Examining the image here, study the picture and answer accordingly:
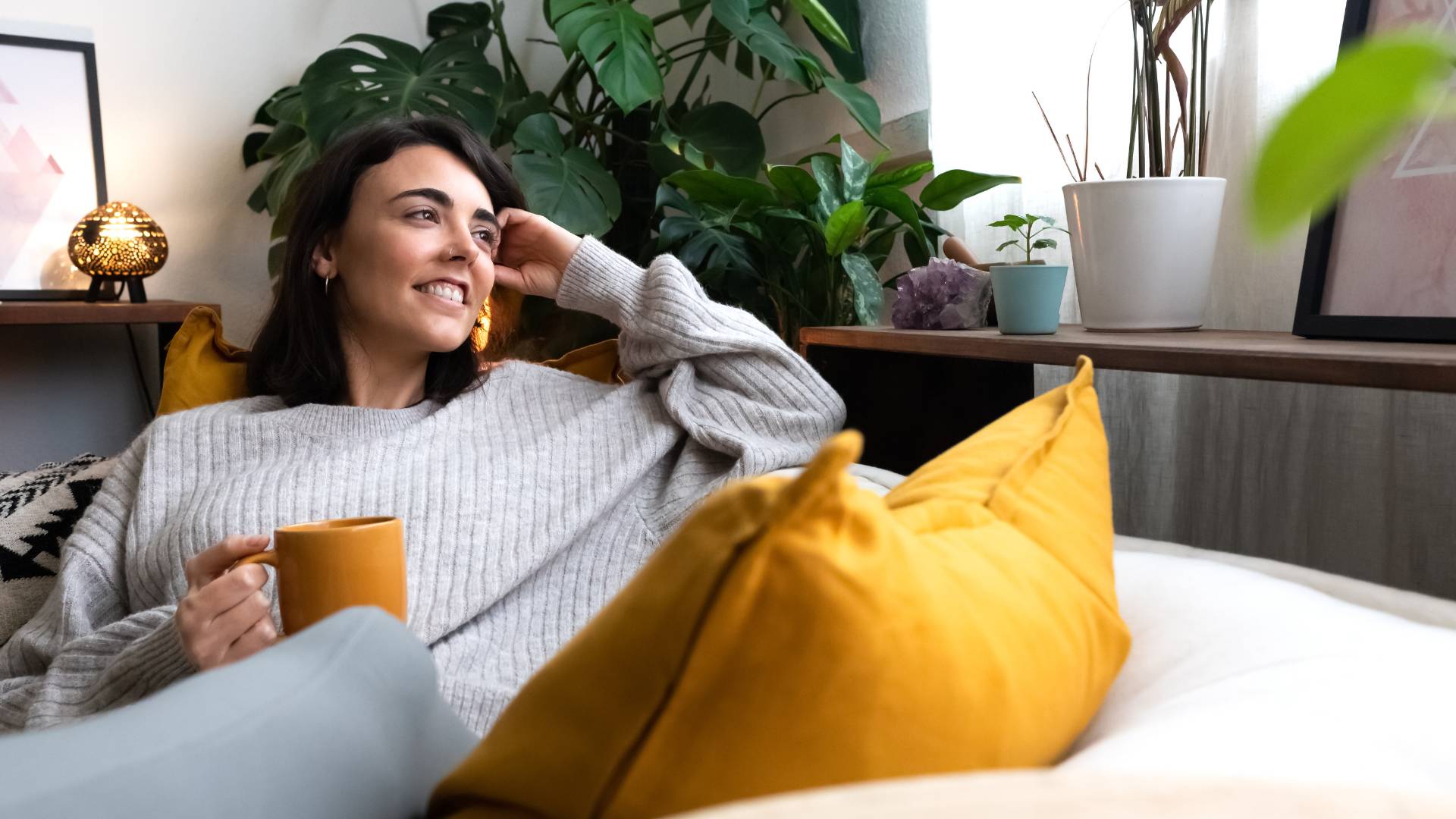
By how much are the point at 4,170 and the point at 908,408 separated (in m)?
2.15

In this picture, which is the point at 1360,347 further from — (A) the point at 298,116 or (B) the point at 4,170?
(B) the point at 4,170

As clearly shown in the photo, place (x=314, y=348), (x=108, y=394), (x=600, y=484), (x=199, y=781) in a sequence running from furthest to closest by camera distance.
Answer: (x=108, y=394)
(x=314, y=348)
(x=600, y=484)
(x=199, y=781)

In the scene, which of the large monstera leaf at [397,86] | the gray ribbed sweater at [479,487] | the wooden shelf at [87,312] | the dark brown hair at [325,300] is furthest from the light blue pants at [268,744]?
the wooden shelf at [87,312]

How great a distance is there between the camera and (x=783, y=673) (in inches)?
12.4

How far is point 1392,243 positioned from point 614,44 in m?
1.49

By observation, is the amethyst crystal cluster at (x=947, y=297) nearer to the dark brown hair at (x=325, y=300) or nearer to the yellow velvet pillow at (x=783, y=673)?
the dark brown hair at (x=325, y=300)

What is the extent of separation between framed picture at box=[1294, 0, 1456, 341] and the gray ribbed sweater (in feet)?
2.01

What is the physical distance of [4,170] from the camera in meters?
2.52

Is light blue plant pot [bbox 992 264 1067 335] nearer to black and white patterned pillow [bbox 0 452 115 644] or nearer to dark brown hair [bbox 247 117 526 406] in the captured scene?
dark brown hair [bbox 247 117 526 406]

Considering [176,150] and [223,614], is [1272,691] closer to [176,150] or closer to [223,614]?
[223,614]

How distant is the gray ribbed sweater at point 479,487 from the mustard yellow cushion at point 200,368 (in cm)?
14

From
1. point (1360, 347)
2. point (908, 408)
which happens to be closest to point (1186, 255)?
point (1360, 347)

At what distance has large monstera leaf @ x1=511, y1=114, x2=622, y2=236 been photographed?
6.82ft

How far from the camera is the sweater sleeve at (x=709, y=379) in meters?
1.41
